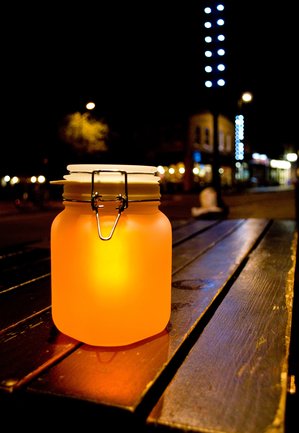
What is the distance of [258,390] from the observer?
844 mm

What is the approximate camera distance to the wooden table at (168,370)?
0.77 meters

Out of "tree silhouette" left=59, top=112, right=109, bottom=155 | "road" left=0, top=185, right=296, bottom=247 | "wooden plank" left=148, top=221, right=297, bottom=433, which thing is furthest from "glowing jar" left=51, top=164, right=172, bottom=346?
"tree silhouette" left=59, top=112, right=109, bottom=155

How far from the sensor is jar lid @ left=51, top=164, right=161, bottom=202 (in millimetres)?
1055

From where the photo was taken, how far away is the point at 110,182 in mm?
1057

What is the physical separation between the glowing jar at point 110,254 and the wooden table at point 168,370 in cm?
6

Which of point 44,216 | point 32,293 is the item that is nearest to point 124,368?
point 32,293

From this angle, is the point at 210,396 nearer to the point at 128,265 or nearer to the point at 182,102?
the point at 128,265

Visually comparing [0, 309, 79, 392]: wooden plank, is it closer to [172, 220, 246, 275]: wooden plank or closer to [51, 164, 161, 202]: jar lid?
[51, 164, 161, 202]: jar lid

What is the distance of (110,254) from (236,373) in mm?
427

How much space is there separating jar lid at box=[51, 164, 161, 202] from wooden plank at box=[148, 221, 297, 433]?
1.50ft

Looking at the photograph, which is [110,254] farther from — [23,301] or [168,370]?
[23,301]

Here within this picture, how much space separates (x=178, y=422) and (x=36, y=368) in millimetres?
382

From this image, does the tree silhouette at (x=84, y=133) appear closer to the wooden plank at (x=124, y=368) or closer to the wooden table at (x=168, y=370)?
the wooden table at (x=168, y=370)

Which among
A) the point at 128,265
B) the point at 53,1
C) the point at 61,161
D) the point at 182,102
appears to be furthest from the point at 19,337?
the point at 182,102
